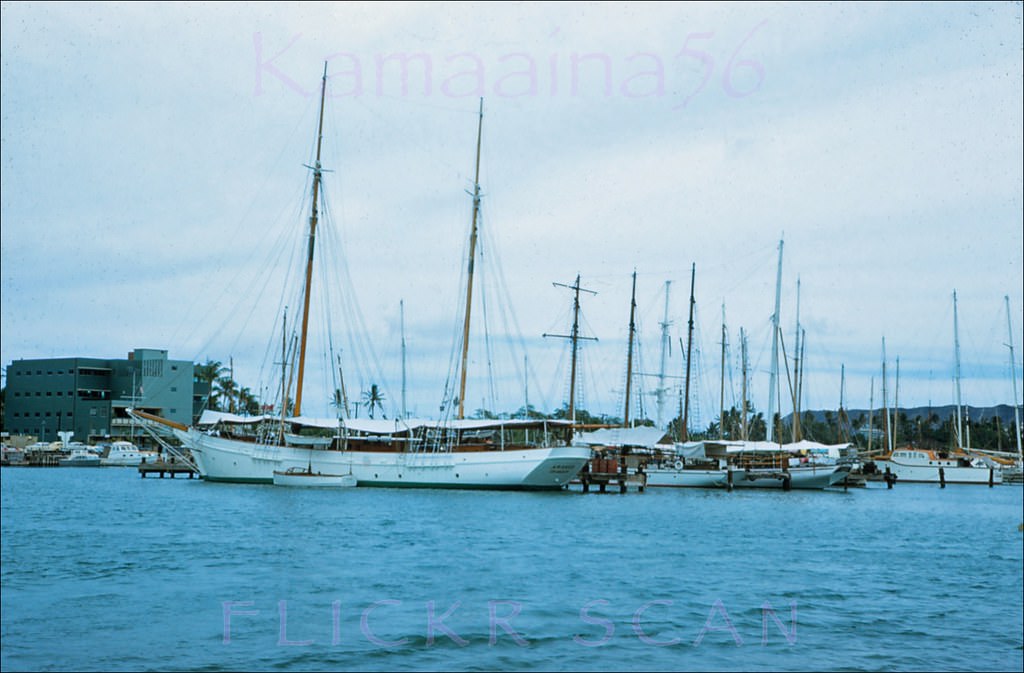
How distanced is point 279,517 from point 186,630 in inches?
1008

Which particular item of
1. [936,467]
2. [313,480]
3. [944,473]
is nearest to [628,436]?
[313,480]

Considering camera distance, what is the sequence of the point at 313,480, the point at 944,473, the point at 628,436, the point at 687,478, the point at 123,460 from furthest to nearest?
the point at 123,460 < the point at 944,473 < the point at 687,478 < the point at 628,436 < the point at 313,480

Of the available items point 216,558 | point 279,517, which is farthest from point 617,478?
point 216,558

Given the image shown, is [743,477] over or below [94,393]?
below

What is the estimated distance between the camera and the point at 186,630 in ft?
60.8

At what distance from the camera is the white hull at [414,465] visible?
63.4 meters

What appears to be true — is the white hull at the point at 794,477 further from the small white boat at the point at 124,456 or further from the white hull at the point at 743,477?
the small white boat at the point at 124,456

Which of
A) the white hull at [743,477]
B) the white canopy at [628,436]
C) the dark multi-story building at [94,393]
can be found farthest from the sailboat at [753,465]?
the dark multi-story building at [94,393]

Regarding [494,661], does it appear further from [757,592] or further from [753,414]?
[753,414]

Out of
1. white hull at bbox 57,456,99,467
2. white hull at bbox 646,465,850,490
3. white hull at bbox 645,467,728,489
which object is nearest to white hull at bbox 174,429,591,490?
white hull at bbox 645,467,728,489

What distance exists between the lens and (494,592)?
24.1 m

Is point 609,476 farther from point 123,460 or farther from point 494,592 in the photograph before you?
point 123,460

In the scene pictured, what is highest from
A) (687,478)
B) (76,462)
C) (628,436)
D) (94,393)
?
(94,393)

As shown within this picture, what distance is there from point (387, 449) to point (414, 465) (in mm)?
3481
